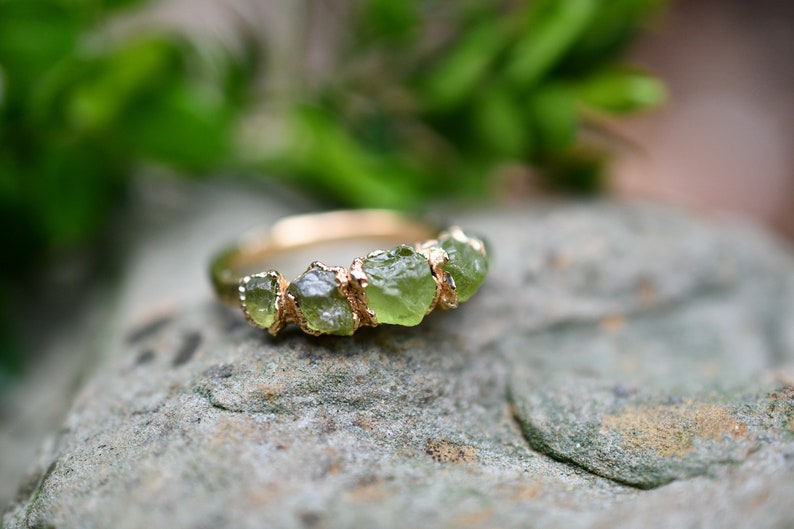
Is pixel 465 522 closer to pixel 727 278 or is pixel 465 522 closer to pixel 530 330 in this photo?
pixel 530 330

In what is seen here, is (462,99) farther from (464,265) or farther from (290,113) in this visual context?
(464,265)

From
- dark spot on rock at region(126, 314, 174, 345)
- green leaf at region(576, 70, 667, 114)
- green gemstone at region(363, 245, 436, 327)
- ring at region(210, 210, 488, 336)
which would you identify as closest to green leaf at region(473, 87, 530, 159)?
green leaf at region(576, 70, 667, 114)

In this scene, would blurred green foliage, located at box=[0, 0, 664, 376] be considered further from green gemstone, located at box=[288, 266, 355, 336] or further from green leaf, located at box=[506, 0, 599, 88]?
green gemstone, located at box=[288, 266, 355, 336]

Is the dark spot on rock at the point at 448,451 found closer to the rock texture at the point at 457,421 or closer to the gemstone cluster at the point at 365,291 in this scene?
the rock texture at the point at 457,421

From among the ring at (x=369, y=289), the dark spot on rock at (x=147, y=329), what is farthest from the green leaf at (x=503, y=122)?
the dark spot on rock at (x=147, y=329)

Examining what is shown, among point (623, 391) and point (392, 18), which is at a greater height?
point (392, 18)

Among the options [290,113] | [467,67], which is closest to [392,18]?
[467,67]
